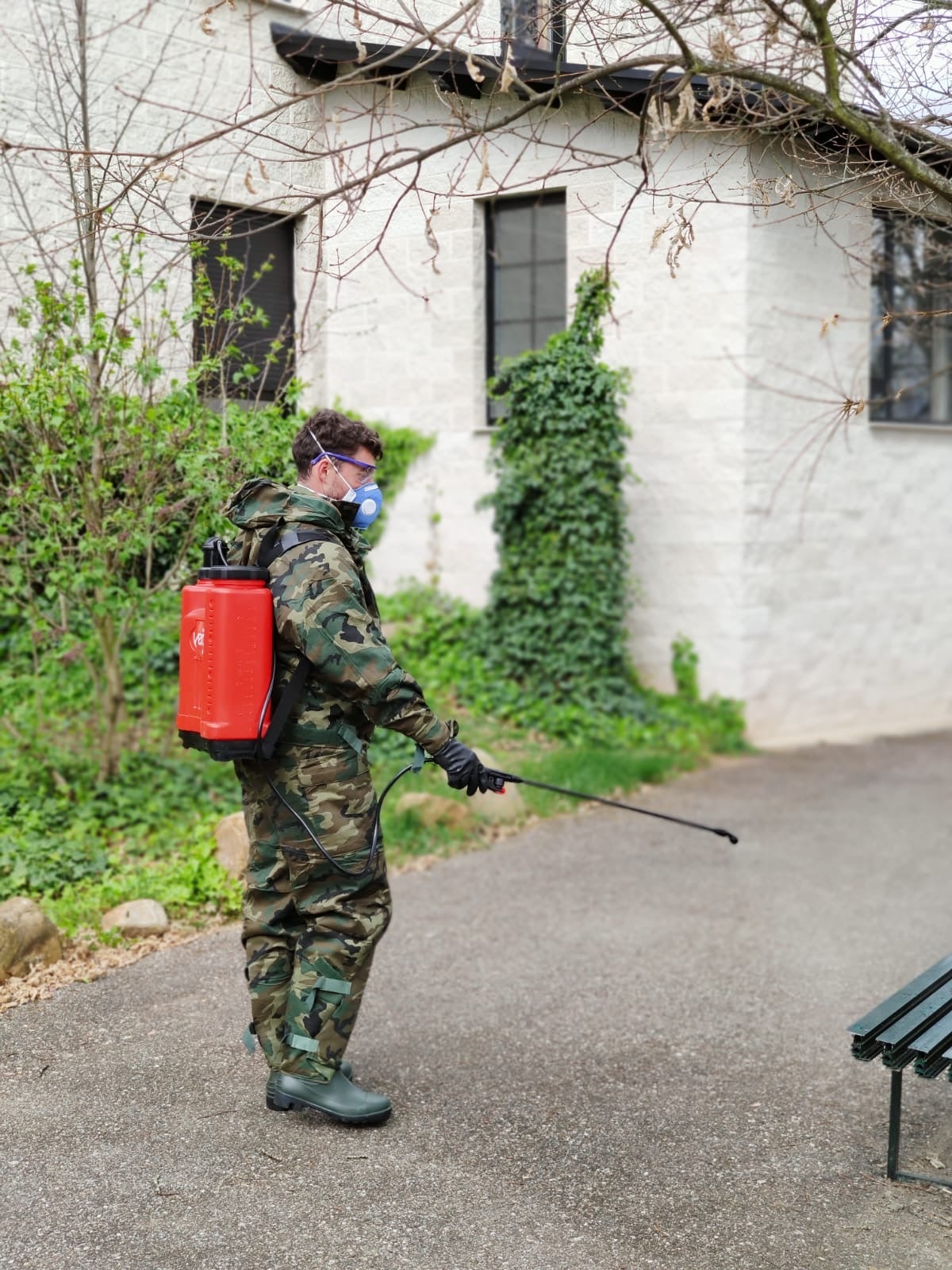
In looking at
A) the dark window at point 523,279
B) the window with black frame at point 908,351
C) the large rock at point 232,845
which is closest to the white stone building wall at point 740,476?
the dark window at point 523,279

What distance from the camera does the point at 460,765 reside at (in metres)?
3.57

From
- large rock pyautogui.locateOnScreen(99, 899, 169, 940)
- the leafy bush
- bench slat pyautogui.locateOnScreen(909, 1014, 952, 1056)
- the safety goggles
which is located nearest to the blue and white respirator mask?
the safety goggles

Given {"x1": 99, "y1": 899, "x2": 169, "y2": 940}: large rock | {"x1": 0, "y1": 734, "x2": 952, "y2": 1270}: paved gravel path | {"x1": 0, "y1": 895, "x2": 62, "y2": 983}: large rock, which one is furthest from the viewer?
{"x1": 99, "y1": 899, "x2": 169, "y2": 940}: large rock

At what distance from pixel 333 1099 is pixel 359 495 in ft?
5.71

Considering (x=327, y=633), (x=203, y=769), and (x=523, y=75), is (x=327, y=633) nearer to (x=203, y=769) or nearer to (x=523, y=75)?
(x=523, y=75)

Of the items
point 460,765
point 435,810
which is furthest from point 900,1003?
point 435,810

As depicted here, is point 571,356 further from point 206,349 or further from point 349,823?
point 349,823

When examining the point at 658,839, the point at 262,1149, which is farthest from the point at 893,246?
the point at 262,1149

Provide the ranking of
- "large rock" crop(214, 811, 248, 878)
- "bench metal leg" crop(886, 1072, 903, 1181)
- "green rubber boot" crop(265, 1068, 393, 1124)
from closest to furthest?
1. "bench metal leg" crop(886, 1072, 903, 1181)
2. "green rubber boot" crop(265, 1068, 393, 1124)
3. "large rock" crop(214, 811, 248, 878)

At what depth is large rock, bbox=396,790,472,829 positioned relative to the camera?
6910 millimetres

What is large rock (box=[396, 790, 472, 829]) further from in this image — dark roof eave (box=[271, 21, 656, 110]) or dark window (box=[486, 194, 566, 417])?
dark window (box=[486, 194, 566, 417])

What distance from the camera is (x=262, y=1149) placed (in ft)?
11.6

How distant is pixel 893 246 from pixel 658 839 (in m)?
3.92

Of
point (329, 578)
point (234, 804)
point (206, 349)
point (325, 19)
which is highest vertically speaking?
point (325, 19)
